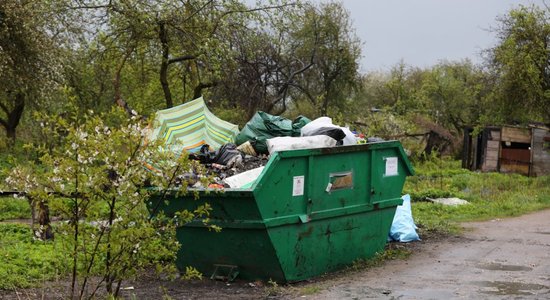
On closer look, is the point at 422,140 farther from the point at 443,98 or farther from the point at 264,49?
the point at 443,98

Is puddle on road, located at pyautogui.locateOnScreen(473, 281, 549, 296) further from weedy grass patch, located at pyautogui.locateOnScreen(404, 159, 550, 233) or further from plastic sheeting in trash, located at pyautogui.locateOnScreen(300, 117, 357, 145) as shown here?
weedy grass patch, located at pyautogui.locateOnScreen(404, 159, 550, 233)

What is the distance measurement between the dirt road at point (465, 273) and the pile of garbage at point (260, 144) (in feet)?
4.96

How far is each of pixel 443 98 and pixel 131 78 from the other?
77.3 ft

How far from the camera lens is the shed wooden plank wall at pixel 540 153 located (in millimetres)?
26641

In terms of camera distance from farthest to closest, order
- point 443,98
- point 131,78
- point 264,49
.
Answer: point 443,98 → point 264,49 → point 131,78

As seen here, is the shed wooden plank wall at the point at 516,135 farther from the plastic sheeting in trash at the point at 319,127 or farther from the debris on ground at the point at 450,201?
the plastic sheeting in trash at the point at 319,127

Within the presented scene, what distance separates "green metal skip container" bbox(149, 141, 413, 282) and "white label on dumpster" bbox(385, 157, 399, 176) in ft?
0.60

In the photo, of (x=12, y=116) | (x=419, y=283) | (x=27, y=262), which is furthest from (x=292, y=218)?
(x=12, y=116)

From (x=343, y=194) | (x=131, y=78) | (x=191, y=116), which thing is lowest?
(x=343, y=194)

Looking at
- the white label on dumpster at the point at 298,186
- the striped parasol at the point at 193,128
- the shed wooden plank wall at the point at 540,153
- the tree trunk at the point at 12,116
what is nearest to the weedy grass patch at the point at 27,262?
the striped parasol at the point at 193,128

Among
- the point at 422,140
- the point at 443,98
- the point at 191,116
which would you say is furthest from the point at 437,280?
the point at 443,98

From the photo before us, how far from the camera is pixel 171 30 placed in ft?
54.7

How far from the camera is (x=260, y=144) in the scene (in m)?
9.48

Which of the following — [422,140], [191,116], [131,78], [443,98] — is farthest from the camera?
[443,98]
